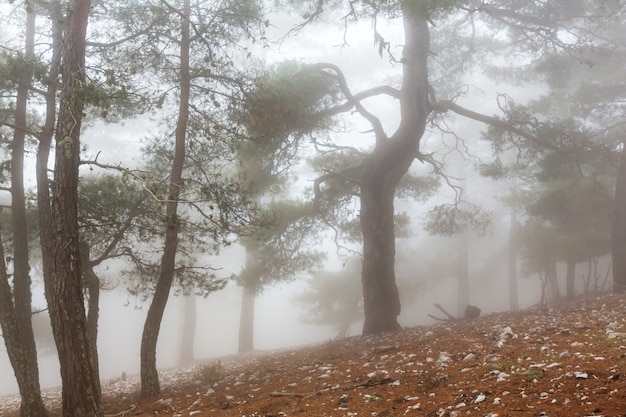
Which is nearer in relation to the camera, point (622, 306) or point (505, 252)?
point (622, 306)

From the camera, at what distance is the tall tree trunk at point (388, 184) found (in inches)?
581

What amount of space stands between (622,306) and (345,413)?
941 cm

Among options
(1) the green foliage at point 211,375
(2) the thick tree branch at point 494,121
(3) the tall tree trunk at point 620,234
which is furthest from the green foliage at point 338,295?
(1) the green foliage at point 211,375

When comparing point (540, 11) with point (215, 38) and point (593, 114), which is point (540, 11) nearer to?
point (593, 114)

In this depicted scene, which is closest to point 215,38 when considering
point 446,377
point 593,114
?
point 446,377

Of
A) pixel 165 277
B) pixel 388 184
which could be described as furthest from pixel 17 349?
pixel 388 184

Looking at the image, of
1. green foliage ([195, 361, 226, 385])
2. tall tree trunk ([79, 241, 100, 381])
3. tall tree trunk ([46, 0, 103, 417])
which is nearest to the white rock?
tall tree trunk ([46, 0, 103, 417])

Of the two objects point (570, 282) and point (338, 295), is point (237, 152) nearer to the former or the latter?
point (570, 282)

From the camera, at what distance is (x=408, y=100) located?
48.9 ft

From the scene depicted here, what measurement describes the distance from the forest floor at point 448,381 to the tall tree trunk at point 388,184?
3527 mm

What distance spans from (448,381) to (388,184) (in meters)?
9.42

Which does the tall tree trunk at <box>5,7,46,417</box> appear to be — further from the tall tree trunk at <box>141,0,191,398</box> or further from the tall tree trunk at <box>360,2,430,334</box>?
the tall tree trunk at <box>360,2,430,334</box>

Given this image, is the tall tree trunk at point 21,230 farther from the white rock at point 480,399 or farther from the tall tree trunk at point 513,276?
the tall tree trunk at point 513,276

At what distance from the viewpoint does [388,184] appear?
15.2 m
